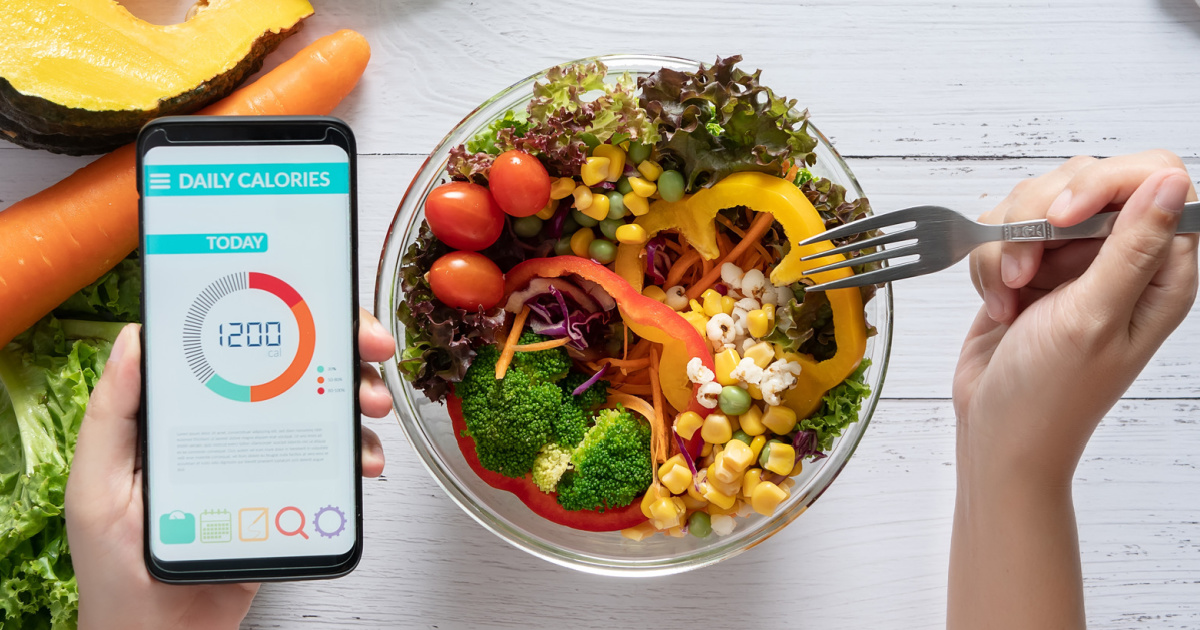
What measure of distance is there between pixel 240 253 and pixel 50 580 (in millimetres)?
810

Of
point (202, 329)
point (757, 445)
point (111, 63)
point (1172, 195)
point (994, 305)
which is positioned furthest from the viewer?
point (111, 63)

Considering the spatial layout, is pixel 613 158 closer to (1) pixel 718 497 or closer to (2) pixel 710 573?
(1) pixel 718 497

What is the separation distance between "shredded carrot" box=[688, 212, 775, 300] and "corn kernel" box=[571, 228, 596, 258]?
0.19 m

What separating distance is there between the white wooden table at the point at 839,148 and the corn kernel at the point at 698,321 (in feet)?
1.51

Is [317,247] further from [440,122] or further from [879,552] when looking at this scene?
[879,552]

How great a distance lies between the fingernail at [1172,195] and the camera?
971mm

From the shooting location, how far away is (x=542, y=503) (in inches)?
54.5

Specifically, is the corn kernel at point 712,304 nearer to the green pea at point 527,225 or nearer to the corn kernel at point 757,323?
the corn kernel at point 757,323

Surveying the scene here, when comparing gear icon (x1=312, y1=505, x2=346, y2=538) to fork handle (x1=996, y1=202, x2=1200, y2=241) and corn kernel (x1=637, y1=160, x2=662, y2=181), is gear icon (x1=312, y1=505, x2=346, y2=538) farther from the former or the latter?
fork handle (x1=996, y1=202, x2=1200, y2=241)

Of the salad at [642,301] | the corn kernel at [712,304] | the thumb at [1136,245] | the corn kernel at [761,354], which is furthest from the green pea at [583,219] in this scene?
the thumb at [1136,245]

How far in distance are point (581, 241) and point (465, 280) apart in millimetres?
210

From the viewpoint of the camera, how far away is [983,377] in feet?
4.11

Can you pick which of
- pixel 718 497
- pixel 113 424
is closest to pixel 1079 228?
pixel 718 497

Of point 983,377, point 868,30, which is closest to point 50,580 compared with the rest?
point 983,377
